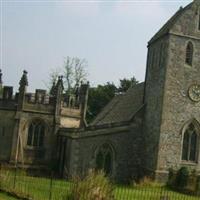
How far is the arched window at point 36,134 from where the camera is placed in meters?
44.3

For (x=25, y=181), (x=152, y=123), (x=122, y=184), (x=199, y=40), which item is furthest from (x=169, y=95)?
(x=25, y=181)

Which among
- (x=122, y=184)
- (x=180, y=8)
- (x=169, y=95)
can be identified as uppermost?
(x=180, y=8)

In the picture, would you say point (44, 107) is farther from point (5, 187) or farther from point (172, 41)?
point (5, 187)

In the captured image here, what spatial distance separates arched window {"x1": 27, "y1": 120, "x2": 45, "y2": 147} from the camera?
44.3 m

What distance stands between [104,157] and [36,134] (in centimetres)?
1013

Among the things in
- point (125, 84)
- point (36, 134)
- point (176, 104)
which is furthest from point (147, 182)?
point (125, 84)

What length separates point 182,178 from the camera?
33156 mm

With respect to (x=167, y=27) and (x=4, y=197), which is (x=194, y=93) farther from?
(x=4, y=197)

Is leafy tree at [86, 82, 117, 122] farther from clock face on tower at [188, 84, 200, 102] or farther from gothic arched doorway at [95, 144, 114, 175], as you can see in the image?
clock face on tower at [188, 84, 200, 102]

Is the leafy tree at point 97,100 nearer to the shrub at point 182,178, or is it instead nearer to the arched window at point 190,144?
the arched window at point 190,144

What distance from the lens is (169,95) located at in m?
34.7

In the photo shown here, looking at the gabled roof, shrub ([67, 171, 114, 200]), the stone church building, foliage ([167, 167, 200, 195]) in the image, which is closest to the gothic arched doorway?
the stone church building

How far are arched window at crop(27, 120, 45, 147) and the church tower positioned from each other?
12055 millimetres

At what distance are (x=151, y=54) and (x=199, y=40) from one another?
428 cm
